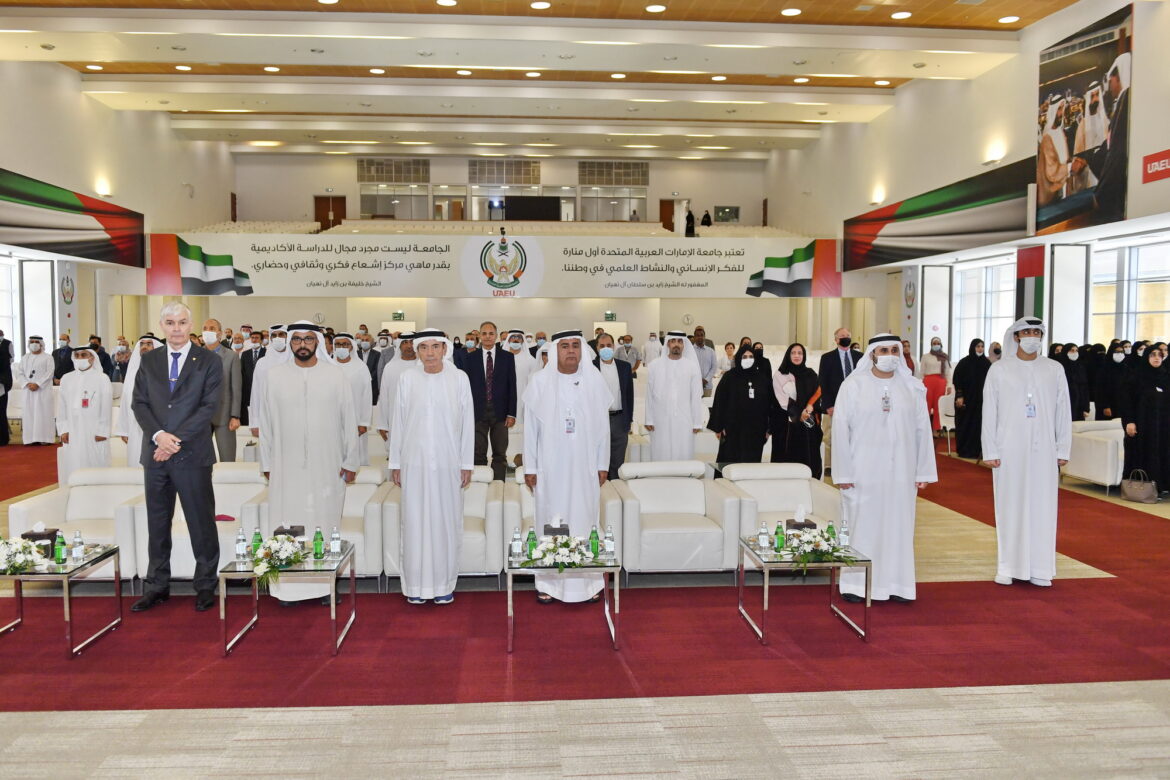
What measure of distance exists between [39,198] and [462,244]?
24.3ft

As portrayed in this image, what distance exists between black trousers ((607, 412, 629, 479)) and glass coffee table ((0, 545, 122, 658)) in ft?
13.8

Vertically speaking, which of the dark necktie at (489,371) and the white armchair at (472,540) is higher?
the dark necktie at (489,371)

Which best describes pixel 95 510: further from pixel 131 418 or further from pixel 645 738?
pixel 645 738

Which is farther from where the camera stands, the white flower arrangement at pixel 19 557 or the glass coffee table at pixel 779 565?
the glass coffee table at pixel 779 565

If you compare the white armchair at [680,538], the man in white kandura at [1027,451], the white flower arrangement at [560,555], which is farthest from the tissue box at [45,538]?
the man in white kandura at [1027,451]

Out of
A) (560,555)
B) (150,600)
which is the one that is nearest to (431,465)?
(560,555)

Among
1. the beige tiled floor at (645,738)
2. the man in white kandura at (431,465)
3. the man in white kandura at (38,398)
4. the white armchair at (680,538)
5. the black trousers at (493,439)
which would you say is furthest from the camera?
the man in white kandura at (38,398)

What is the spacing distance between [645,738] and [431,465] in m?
2.15

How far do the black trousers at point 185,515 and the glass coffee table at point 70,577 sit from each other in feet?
1.24

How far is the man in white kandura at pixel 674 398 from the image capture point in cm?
805

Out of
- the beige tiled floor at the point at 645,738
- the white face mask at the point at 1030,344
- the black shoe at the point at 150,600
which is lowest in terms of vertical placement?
→ the beige tiled floor at the point at 645,738

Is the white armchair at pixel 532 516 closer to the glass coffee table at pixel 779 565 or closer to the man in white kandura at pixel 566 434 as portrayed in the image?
the man in white kandura at pixel 566 434

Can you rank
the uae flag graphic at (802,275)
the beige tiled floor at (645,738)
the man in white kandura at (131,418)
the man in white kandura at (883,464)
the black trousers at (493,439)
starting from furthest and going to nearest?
the uae flag graphic at (802,275)
the black trousers at (493,439)
the man in white kandura at (131,418)
the man in white kandura at (883,464)
the beige tiled floor at (645,738)

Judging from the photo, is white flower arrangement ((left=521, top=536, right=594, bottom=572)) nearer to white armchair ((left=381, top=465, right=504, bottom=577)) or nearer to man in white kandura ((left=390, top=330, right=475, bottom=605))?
man in white kandura ((left=390, top=330, right=475, bottom=605))
